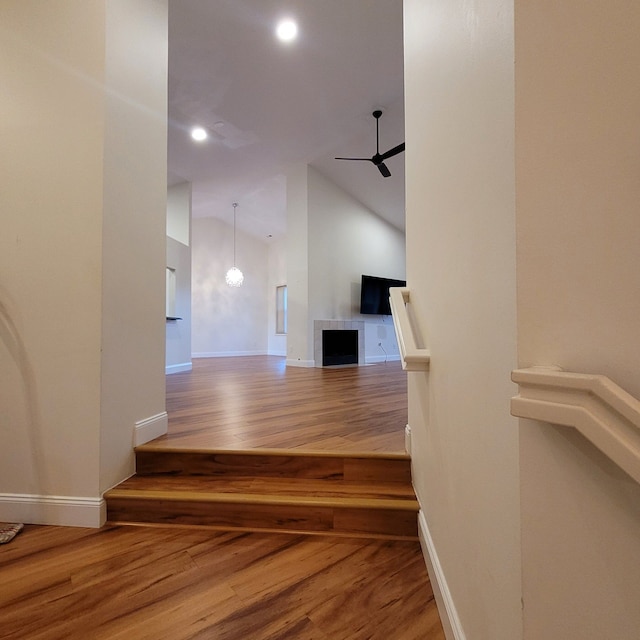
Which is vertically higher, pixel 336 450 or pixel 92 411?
pixel 92 411

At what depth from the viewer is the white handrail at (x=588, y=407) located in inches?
14.9

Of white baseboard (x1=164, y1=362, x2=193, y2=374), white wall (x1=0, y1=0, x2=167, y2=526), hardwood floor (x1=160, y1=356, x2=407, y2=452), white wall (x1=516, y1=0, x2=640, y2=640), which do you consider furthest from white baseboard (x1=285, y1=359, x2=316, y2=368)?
white wall (x1=516, y1=0, x2=640, y2=640)

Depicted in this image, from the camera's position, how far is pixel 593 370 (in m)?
0.46

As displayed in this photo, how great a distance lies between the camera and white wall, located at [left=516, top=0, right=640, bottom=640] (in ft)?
1.42

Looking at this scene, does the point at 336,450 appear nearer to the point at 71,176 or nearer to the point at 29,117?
the point at 71,176

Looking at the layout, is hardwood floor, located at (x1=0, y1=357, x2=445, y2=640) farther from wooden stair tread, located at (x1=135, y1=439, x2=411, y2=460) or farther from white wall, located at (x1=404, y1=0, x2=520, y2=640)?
white wall, located at (x1=404, y1=0, x2=520, y2=640)

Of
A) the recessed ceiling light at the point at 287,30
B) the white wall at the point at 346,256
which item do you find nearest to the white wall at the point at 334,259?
the white wall at the point at 346,256

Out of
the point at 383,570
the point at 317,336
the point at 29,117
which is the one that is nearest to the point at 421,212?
the point at 383,570

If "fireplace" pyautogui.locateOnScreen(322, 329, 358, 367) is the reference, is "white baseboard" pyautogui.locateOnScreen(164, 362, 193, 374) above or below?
below

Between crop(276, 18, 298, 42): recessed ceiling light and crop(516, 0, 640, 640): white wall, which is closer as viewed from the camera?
crop(516, 0, 640, 640): white wall

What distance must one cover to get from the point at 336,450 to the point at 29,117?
7.39 feet

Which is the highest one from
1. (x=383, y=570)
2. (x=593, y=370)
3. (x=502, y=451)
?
(x=593, y=370)

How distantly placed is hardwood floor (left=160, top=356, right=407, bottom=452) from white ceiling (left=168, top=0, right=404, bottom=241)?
3302mm

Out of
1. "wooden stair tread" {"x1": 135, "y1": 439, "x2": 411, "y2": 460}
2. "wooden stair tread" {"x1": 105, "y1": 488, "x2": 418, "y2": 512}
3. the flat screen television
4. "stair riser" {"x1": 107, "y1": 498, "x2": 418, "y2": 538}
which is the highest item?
the flat screen television
